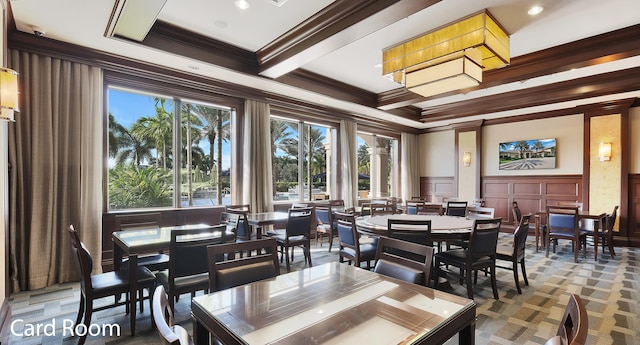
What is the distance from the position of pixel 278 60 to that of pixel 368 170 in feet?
15.9

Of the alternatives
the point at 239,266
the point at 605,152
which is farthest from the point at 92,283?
the point at 605,152

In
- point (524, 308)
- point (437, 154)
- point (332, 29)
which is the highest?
point (332, 29)

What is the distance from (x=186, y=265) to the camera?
8.09 ft

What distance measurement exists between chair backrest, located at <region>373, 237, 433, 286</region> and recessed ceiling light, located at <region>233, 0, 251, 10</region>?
2.78 metres

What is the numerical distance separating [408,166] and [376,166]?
3.65 ft

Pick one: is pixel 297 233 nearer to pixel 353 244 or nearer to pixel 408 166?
pixel 353 244

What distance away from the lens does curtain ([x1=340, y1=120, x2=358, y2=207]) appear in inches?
283

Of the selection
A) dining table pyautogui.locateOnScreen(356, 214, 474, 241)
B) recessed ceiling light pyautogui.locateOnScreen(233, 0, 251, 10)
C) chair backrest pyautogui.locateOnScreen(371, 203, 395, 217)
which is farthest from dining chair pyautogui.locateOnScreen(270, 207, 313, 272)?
recessed ceiling light pyautogui.locateOnScreen(233, 0, 251, 10)

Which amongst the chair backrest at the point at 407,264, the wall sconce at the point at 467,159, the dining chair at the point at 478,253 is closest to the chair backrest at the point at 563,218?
the dining chair at the point at 478,253

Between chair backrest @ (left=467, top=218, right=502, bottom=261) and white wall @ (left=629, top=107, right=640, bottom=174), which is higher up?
white wall @ (left=629, top=107, right=640, bottom=174)

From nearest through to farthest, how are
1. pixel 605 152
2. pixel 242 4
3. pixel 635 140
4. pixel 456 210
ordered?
pixel 242 4
pixel 456 210
pixel 635 140
pixel 605 152

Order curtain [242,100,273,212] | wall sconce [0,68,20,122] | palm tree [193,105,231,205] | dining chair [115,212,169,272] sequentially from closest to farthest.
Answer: wall sconce [0,68,20,122], dining chair [115,212,169,272], palm tree [193,105,231,205], curtain [242,100,273,212]

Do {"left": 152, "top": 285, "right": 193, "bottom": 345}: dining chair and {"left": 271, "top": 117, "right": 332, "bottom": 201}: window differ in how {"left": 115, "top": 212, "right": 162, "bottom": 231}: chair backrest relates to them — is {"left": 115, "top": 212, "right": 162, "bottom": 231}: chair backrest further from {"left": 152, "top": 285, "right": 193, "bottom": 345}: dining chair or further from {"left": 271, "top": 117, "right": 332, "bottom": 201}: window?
{"left": 271, "top": 117, "right": 332, "bottom": 201}: window

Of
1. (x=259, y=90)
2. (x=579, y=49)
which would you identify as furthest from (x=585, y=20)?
(x=259, y=90)
